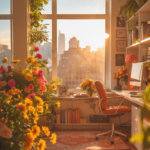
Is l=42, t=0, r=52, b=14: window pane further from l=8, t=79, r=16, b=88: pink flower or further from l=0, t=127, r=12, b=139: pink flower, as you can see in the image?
l=0, t=127, r=12, b=139: pink flower

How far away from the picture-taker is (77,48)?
14.5ft

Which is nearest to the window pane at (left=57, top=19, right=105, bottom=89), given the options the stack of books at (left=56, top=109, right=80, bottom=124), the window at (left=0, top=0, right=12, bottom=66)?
the stack of books at (left=56, top=109, right=80, bottom=124)

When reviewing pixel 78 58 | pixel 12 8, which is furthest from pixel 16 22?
pixel 78 58

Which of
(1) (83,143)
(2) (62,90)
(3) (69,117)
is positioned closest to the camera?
(1) (83,143)

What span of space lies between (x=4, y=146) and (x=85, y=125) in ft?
10.5

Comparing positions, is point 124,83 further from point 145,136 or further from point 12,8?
point 145,136

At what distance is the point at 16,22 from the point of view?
3.74m

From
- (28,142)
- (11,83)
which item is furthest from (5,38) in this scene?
(28,142)

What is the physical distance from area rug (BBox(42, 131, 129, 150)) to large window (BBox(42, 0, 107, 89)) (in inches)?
51.7

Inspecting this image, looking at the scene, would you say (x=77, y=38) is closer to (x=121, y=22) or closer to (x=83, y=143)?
Answer: (x=121, y=22)

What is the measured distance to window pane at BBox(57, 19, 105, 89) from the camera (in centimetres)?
440

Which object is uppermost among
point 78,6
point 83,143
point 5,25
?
point 78,6

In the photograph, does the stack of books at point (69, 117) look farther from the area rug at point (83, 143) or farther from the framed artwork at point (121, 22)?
the framed artwork at point (121, 22)

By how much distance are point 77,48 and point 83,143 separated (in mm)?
2202
